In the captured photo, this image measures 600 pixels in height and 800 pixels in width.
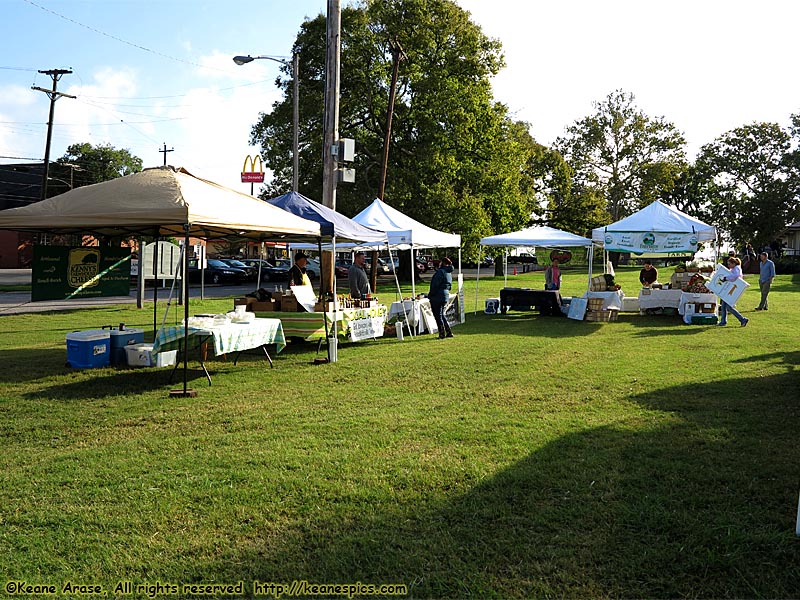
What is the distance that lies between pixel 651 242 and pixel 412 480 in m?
13.6

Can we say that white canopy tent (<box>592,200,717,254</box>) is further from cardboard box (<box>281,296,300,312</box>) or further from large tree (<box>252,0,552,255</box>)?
large tree (<box>252,0,552,255</box>)

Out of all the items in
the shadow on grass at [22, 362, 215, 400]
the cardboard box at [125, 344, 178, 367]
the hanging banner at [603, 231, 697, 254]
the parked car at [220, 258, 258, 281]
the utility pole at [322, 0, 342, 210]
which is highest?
the utility pole at [322, 0, 342, 210]

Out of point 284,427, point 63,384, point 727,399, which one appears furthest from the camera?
point 63,384

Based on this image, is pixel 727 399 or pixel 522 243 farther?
pixel 522 243

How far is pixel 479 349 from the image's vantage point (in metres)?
11.7

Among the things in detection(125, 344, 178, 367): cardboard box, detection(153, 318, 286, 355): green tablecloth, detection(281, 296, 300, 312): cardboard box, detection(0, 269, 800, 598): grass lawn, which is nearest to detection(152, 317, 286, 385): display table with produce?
detection(153, 318, 286, 355): green tablecloth

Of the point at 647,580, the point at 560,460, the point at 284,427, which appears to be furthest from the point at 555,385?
the point at 647,580

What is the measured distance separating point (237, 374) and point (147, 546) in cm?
551

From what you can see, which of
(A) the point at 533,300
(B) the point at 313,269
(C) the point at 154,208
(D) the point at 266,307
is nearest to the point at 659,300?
(A) the point at 533,300

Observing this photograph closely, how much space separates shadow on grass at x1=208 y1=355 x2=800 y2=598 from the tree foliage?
231 feet

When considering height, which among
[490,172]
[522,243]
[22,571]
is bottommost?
[22,571]

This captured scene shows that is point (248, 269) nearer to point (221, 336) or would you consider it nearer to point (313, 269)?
point (313, 269)

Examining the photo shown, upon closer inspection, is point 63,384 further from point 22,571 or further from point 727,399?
point 727,399

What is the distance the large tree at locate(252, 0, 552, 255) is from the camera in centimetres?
3066
